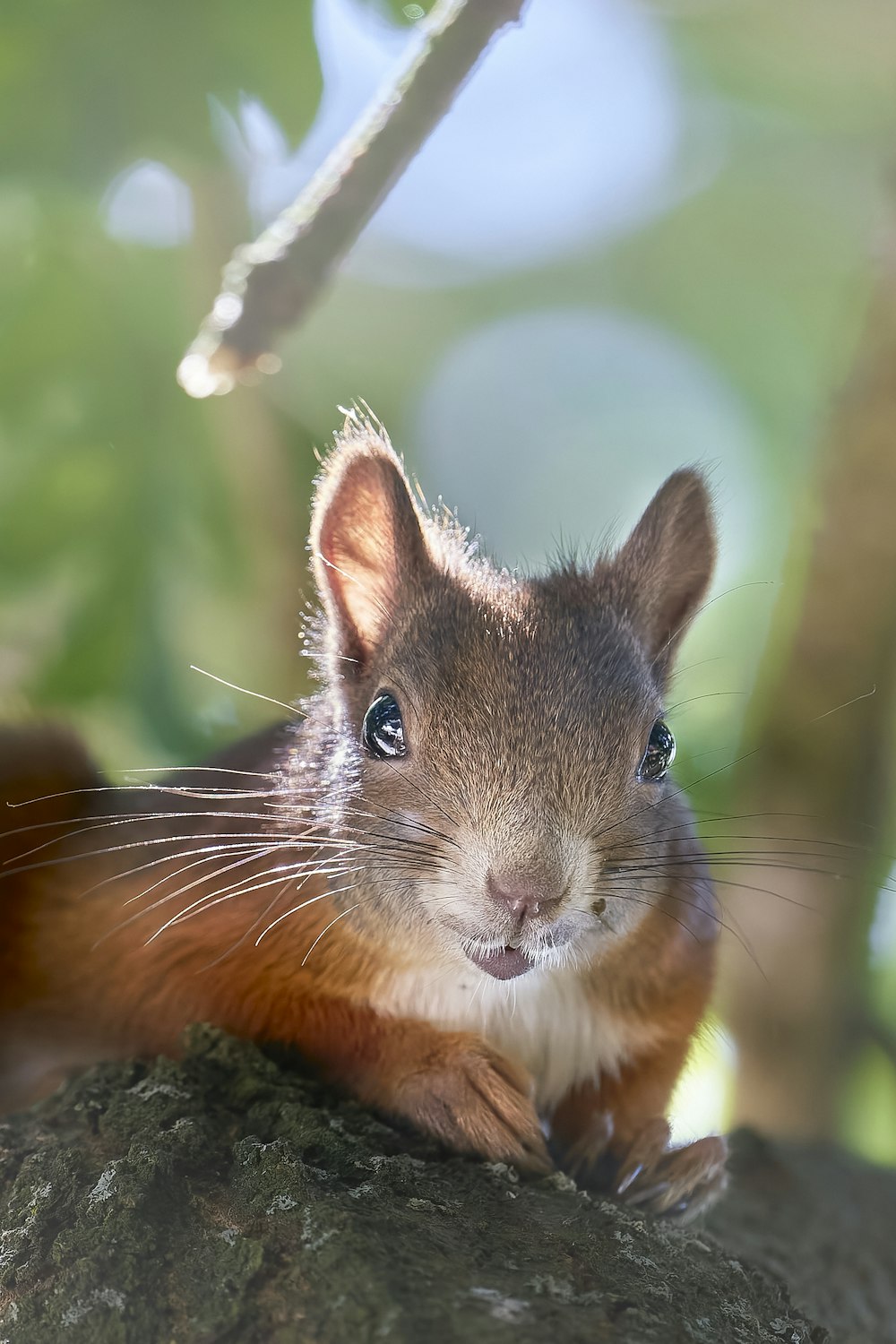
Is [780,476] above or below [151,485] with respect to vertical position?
above

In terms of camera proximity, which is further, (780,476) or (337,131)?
(780,476)

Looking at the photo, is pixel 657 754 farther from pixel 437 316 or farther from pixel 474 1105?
pixel 437 316

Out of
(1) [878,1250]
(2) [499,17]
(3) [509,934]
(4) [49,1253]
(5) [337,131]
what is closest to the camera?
(4) [49,1253]

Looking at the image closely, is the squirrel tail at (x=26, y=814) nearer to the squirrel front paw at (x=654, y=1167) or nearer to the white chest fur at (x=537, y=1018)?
the white chest fur at (x=537, y=1018)

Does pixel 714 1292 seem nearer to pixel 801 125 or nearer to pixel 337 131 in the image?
pixel 337 131

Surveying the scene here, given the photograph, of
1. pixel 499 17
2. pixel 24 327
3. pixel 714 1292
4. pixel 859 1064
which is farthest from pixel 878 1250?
pixel 24 327

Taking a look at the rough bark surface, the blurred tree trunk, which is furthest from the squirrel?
the blurred tree trunk
